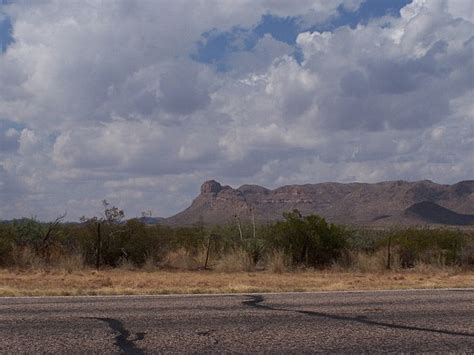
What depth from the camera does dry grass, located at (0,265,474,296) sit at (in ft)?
57.4

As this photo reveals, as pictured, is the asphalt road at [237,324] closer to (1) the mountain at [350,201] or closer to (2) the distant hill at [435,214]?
(1) the mountain at [350,201]

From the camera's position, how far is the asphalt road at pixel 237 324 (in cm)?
875

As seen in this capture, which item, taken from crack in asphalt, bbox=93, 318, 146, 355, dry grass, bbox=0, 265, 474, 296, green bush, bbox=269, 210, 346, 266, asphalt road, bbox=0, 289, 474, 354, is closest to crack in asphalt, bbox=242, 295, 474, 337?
asphalt road, bbox=0, 289, 474, 354

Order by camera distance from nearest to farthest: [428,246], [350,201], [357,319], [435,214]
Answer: [357,319] < [428,246] < [435,214] < [350,201]

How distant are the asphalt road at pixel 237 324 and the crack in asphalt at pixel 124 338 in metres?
0.01

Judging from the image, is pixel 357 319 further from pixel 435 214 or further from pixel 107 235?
pixel 435 214

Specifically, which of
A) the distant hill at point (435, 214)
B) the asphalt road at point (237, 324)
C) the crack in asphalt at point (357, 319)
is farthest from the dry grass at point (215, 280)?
the distant hill at point (435, 214)

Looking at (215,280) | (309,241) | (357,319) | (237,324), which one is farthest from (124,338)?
(309,241)

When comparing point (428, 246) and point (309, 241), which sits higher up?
point (309, 241)

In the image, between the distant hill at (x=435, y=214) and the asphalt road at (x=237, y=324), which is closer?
the asphalt road at (x=237, y=324)

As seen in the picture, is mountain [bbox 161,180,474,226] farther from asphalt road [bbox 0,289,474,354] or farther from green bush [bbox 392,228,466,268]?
asphalt road [bbox 0,289,474,354]

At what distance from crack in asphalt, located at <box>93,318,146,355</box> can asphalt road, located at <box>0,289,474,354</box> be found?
0.04 ft

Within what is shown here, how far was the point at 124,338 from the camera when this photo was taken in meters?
9.24

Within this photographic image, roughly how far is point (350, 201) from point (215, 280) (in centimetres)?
11983
